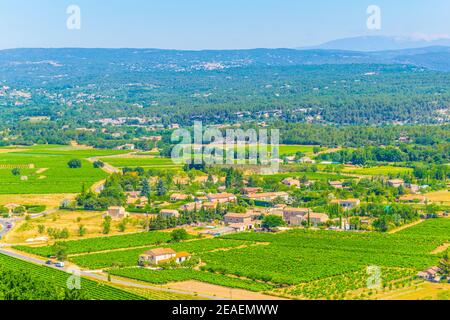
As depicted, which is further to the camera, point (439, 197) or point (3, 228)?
point (439, 197)

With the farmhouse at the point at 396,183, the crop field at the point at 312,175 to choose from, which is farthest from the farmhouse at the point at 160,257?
the crop field at the point at 312,175

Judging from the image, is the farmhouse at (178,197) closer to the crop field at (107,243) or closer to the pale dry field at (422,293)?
the crop field at (107,243)

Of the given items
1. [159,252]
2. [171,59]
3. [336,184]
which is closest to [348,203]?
[336,184]

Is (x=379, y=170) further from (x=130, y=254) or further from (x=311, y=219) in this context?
(x=130, y=254)

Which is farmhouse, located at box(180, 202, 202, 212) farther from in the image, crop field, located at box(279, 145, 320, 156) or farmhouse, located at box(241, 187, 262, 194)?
crop field, located at box(279, 145, 320, 156)

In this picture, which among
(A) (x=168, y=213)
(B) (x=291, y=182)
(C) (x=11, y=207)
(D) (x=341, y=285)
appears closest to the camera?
(D) (x=341, y=285)

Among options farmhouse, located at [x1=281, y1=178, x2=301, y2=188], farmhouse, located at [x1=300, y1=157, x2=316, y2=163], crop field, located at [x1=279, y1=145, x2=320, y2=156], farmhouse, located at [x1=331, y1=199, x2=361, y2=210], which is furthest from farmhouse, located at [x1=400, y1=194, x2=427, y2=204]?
crop field, located at [x1=279, y1=145, x2=320, y2=156]
